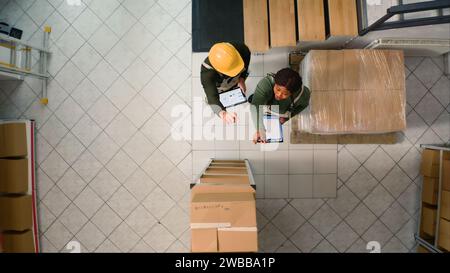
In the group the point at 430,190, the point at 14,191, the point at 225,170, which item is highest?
the point at 225,170

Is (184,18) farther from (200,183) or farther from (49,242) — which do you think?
(49,242)

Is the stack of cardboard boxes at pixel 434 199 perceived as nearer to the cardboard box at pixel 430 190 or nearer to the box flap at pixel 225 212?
the cardboard box at pixel 430 190

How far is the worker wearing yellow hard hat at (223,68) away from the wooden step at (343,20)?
97cm

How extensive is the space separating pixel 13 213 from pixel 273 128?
3.10 m

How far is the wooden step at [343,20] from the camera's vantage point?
286cm

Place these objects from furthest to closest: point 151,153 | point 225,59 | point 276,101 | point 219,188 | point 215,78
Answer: point 151,153 < point 276,101 < point 215,78 < point 225,59 < point 219,188

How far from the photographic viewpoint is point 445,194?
3100 millimetres

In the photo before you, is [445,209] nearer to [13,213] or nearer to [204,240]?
[204,240]

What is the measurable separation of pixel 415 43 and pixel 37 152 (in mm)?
4503

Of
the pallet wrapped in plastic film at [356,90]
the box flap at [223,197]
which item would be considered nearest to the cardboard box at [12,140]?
the box flap at [223,197]

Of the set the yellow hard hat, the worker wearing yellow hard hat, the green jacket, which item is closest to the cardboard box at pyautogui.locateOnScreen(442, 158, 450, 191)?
the green jacket

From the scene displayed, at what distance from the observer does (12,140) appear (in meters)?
3.21

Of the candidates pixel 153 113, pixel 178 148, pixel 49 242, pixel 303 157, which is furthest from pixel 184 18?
pixel 49 242

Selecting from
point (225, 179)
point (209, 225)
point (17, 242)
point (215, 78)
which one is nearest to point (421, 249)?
point (225, 179)
